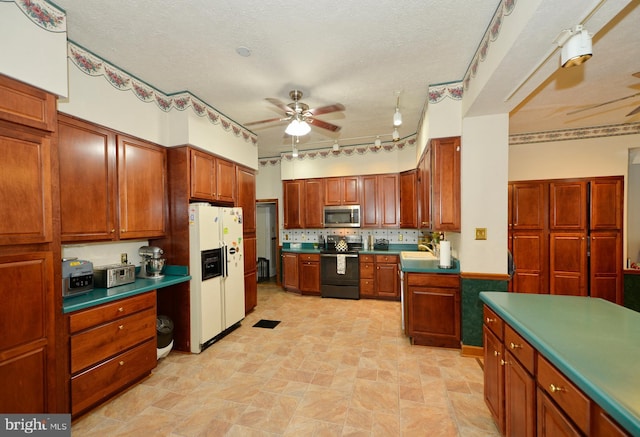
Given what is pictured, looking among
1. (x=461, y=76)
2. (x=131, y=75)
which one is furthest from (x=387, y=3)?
(x=131, y=75)

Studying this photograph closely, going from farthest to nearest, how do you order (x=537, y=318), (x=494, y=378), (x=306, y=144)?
(x=306, y=144) → (x=494, y=378) → (x=537, y=318)

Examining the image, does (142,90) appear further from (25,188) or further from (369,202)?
(369,202)

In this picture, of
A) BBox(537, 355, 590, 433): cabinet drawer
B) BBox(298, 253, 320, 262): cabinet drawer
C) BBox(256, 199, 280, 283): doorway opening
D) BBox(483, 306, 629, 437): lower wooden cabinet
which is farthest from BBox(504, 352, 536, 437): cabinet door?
BBox(256, 199, 280, 283): doorway opening

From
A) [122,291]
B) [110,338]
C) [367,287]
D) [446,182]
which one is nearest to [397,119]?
[446,182]

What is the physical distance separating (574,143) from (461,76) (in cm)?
274

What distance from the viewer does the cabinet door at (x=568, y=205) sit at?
12.4 ft

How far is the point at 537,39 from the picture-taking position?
1541mm

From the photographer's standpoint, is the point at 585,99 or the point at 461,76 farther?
the point at 585,99

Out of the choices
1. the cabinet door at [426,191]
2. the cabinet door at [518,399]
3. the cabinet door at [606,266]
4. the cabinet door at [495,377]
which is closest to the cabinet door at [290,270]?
the cabinet door at [426,191]

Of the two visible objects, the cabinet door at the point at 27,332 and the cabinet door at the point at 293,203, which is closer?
the cabinet door at the point at 27,332

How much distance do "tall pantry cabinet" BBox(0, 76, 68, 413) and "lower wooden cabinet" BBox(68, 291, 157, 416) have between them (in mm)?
105

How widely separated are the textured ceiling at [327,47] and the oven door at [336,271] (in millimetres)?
2619

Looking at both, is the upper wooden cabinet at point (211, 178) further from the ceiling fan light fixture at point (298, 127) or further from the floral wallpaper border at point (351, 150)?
the floral wallpaper border at point (351, 150)

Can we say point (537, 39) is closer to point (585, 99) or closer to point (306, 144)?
point (585, 99)
